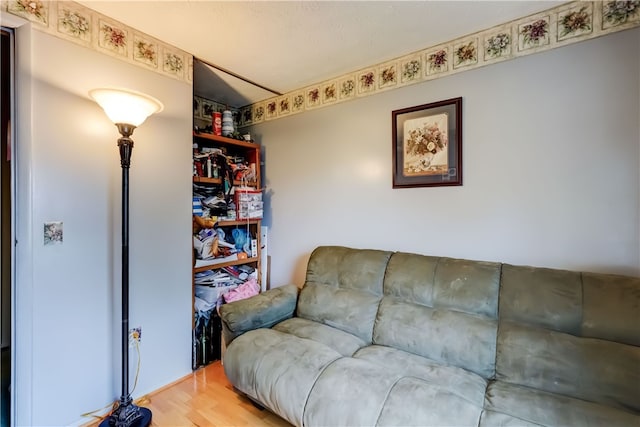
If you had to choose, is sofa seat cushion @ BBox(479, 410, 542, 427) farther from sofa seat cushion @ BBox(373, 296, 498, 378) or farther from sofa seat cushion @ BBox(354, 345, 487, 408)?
sofa seat cushion @ BBox(373, 296, 498, 378)

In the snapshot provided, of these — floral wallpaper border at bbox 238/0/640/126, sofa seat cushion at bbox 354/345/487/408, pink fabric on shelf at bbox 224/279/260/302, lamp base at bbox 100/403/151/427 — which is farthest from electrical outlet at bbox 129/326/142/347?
floral wallpaper border at bbox 238/0/640/126

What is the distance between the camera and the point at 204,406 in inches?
72.4

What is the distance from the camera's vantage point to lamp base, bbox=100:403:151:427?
161 centimetres

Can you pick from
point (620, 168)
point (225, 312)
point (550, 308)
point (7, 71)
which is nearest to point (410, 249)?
point (550, 308)

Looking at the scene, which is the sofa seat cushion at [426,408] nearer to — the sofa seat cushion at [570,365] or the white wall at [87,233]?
the sofa seat cushion at [570,365]

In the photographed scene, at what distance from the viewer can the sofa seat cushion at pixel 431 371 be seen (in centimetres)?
133

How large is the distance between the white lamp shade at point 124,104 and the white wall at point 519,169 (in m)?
1.41

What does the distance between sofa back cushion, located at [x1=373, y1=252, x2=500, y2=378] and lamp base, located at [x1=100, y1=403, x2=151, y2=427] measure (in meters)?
1.39

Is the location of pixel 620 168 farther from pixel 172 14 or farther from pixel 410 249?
pixel 172 14

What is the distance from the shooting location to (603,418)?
111 cm

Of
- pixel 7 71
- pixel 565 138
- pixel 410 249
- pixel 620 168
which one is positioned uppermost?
pixel 7 71

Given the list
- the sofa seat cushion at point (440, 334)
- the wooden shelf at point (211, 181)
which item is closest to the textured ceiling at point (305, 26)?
the wooden shelf at point (211, 181)

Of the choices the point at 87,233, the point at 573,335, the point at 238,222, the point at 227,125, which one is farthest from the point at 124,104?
the point at 573,335

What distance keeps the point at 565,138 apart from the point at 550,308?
0.92 m
